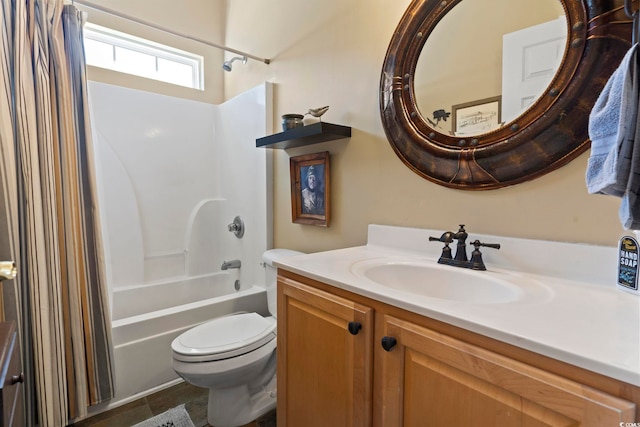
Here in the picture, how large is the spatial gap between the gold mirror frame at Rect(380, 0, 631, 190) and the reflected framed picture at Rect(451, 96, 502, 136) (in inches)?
1.3

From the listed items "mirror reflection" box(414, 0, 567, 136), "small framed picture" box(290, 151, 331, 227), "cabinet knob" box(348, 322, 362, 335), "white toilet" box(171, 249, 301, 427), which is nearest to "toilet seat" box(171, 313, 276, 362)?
"white toilet" box(171, 249, 301, 427)

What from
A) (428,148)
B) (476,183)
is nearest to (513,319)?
(476,183)

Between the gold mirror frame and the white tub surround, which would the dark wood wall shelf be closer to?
the gold mirror frame

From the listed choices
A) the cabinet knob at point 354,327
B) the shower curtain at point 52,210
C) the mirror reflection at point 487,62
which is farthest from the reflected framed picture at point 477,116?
the shower curtain at point 52,210

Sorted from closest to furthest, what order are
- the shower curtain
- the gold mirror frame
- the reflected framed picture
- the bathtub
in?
the gold mirror frame < the reflected framed picture < the shower curtain < the bathtub

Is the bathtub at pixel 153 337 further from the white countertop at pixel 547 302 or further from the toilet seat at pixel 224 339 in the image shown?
the white countertop at pixel 547 302

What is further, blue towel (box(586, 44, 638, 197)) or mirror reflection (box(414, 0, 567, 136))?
mirror reflection (box(414, 0, 567, 136))

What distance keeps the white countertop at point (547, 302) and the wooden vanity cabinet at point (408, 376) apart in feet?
0.10

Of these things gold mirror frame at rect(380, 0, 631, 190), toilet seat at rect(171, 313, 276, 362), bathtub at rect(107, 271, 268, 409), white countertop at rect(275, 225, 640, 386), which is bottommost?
bathtub at rect(107, 271, 268, 409)

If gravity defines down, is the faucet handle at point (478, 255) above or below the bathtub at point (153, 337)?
above

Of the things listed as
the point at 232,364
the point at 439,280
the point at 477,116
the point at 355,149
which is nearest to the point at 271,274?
the point at 232,364

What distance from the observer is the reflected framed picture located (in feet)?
3.66

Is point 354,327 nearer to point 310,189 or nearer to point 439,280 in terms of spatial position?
point 439,280

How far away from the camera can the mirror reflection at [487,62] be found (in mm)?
1007
